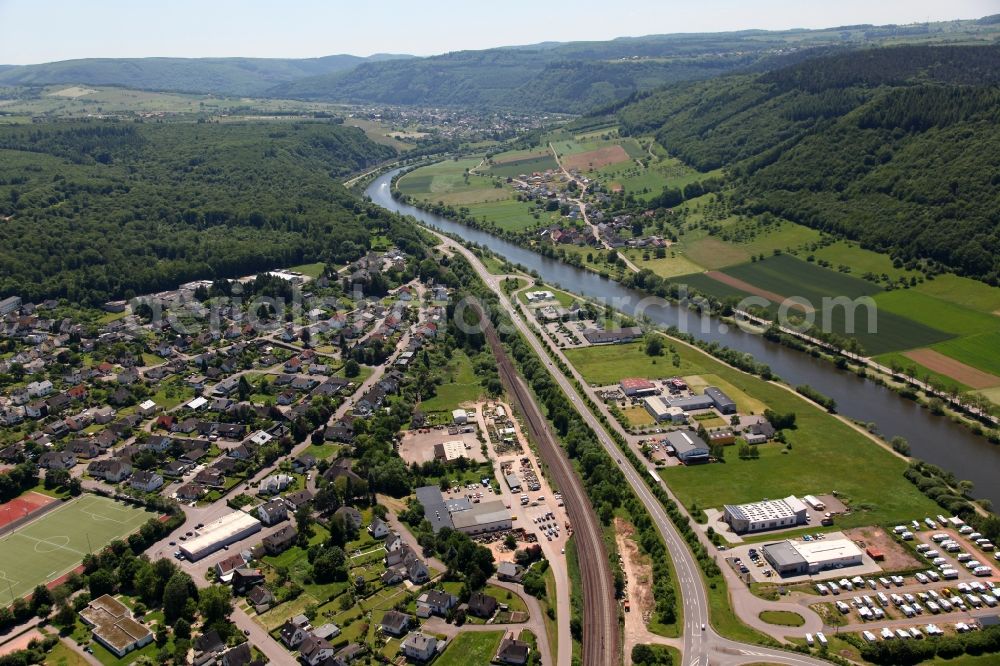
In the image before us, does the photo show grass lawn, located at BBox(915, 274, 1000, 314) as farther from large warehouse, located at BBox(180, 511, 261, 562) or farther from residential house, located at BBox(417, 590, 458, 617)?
large warehouse, located at BBox(180, 511, 261, 562)

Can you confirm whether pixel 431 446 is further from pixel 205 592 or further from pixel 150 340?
pixel 150 340

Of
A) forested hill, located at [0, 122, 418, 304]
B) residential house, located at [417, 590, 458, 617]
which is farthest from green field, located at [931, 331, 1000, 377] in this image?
forested hill, located at [0, 122, 418, 304]

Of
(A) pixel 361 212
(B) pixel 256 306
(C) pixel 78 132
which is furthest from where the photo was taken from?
(C) pixel 78 132

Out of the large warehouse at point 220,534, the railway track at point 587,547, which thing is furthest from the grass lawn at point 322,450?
the railway track at point 587,547

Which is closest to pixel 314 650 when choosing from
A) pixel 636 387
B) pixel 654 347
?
pixel 636 387

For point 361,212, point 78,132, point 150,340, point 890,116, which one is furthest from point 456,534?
point 78,132

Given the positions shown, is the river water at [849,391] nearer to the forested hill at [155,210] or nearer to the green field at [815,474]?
the green field at [815,474]
